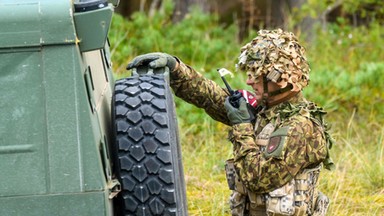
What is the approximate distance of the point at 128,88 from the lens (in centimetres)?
420

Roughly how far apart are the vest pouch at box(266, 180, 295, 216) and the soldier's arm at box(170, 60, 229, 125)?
0.66m

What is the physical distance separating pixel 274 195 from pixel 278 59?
0.67 m

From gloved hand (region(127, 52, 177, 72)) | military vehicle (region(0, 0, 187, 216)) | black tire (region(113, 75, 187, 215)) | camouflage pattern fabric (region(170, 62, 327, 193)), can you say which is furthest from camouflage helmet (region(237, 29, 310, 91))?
military vehicle (region(0, 0, 187, 216))

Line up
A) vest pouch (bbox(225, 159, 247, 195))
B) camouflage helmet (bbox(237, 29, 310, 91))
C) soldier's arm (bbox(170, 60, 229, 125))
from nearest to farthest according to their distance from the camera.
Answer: camouflage helmet (bbox(237, 29, 310, 91)) → vest pouch (bbox(225, 159, 247, 195)) → soldier's arm (bbox(170, 60, 229, 125))

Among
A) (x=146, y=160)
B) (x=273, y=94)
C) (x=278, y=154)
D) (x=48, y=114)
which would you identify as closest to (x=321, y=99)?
(x=273, y=94)

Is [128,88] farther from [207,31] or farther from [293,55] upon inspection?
[207,31]

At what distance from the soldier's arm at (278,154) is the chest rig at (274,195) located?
0.19ft

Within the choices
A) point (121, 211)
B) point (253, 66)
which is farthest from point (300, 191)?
point (121, 211)

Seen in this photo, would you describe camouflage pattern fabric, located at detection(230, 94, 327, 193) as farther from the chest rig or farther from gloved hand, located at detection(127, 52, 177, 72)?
gloved hand, located at detection(127, 52, 177, 72)

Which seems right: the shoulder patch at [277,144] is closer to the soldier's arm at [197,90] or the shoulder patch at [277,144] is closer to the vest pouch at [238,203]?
the vest pouch at [238,203]

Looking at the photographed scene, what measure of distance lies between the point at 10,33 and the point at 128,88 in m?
0.79

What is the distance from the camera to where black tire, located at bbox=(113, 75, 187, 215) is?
3959 mm

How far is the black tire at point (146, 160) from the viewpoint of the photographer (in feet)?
13.0

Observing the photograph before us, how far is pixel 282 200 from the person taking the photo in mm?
4730
